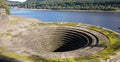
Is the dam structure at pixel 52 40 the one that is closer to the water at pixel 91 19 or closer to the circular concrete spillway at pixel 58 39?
the circular concrete spillway at pixel 58 39

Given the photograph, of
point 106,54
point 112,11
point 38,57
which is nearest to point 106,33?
point 106,54

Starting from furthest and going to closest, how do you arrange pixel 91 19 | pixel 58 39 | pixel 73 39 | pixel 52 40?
pixel 91 19, pixel 52 40, pixel 58 39, pixel 73 39

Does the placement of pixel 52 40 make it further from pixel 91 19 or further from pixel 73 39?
pixel 91 19

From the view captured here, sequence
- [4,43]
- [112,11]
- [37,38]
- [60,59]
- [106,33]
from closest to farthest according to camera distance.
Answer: [60,59] < [4,43] < [106,33] < [37,38] < [112,11]

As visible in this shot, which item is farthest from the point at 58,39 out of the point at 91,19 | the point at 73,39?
the point at 91,19

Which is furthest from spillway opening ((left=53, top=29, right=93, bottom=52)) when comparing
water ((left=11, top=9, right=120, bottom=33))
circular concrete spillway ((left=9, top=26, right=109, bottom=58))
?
water ((left=11, top=9, right=120, bottom=33))

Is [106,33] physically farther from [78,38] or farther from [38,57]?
[38,57]

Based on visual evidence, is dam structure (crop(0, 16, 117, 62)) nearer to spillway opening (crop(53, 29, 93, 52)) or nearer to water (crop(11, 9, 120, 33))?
spillway opening (crop(53, 29, 93, 52))

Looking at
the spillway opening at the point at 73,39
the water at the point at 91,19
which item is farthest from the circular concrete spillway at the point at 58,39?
the water at the point at 91,19
